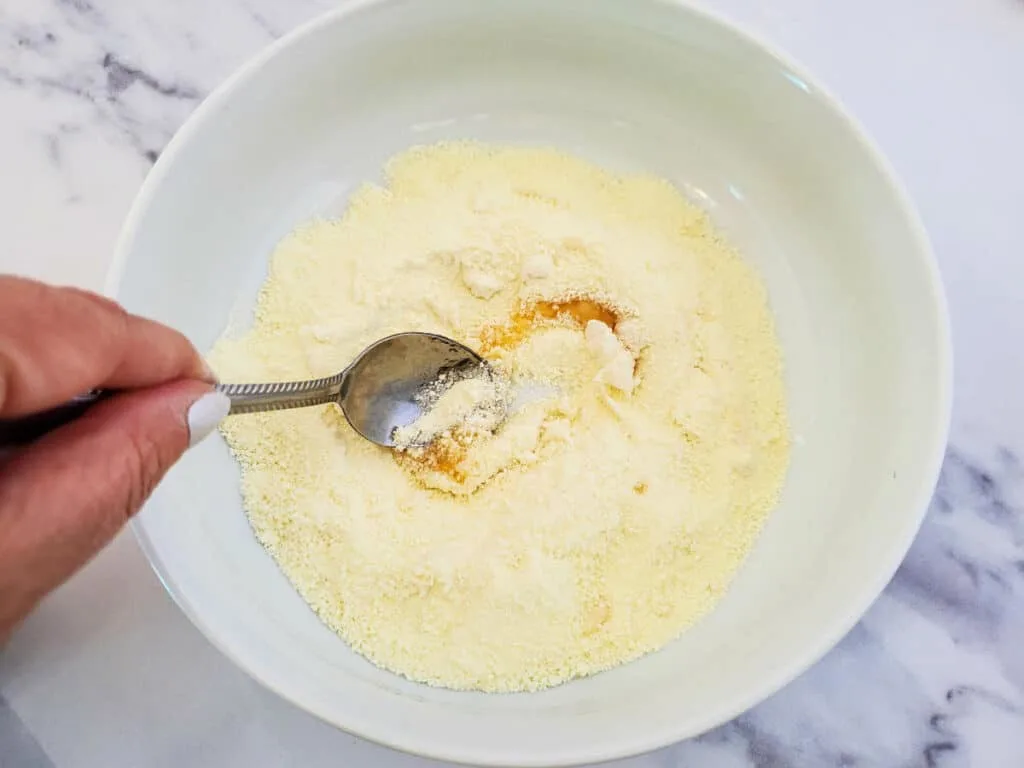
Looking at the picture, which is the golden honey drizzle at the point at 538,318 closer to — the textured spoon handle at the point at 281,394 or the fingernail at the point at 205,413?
the textured spoon handle at the point at 281,394

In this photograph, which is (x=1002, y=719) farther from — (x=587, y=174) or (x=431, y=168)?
(x=431, y=168)

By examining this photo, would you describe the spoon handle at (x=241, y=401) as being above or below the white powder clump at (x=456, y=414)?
above

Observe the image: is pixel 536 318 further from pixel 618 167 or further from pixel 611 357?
pixel 618 167

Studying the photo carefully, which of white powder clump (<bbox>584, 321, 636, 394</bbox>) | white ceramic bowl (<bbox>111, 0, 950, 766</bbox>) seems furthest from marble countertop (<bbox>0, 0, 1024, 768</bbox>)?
white powder clump (<bbox>584, 321, 636, 394</bbox>)

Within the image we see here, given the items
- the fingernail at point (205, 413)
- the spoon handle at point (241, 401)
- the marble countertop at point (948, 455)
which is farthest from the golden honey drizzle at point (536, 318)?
the marble countertop at point (948, 455)

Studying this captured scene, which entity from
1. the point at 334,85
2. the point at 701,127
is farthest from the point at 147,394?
the point at 701,127

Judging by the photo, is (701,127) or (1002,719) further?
(701,127)

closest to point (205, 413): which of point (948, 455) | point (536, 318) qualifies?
point (536, 318)
